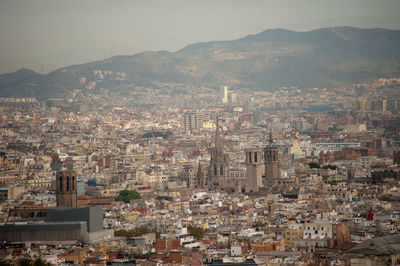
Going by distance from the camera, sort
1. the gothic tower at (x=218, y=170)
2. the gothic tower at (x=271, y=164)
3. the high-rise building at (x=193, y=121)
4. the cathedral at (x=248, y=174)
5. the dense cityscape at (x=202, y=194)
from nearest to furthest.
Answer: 1. the dense cityscape at (x=202, y=194)
2. the cathedral at (x=248, y=174)
3. the gothic tower at (x=271, y=164)
4. the gothic tower at (x=218, y=170)
5. the high-rise building at (x=193, y=121)

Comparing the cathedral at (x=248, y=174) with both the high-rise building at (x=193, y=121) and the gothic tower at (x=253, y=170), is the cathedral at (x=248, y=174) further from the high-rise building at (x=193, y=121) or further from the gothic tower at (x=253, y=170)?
the high-rise building at (x=193, y=121)

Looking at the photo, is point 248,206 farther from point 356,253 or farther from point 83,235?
point 356,253

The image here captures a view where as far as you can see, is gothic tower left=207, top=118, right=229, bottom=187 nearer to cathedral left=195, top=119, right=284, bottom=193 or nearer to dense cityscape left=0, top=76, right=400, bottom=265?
cathedral left=195, top=119, right=284, bottom=193

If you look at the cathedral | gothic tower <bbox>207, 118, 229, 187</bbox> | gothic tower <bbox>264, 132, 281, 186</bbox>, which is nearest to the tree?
the cathedral

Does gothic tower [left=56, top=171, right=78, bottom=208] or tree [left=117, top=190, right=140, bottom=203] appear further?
tree [left=117, top=190, right=140, bottom=203]

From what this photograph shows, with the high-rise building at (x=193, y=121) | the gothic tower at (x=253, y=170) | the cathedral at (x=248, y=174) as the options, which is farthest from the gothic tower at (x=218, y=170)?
the high-rise building at (x=193, y=121)

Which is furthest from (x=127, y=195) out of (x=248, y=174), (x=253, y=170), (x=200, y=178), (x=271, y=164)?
(x=271, y=164)
